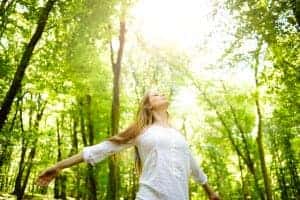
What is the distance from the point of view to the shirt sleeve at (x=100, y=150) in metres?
3.94

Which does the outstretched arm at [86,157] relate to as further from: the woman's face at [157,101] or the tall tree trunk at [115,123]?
the tall tree trunk at [115,123]

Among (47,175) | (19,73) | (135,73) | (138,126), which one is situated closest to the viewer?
(47,175)

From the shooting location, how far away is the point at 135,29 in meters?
25.6

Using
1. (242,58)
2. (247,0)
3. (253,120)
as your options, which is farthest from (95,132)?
(247,0)

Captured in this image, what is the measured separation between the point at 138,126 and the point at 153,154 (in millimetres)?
352

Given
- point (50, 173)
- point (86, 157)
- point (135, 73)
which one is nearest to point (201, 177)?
point (86, 157)

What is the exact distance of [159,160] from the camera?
3844 millimetres

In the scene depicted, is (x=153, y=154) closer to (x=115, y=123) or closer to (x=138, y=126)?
(x=138, y=126)

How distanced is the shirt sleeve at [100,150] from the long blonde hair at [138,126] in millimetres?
39

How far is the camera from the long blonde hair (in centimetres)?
401

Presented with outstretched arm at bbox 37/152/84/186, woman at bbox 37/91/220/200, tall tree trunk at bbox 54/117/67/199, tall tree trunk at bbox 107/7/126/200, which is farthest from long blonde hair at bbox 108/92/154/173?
tall tree trunk at bbox 54/117/67/199

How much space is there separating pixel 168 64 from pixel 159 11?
4.97m

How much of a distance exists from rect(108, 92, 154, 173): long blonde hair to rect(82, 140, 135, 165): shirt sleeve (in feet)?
0.13

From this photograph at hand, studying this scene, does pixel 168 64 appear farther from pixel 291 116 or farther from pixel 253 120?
pixel 253 120
